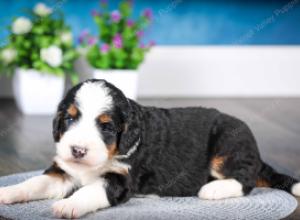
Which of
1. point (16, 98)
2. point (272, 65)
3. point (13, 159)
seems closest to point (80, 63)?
point (16, 98)

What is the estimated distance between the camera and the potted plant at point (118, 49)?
6742mm

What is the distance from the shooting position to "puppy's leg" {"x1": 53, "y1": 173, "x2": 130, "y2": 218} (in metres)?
3.31

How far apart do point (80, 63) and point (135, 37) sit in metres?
0.89

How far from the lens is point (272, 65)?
796 cm

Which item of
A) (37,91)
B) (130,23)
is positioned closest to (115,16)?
(130,23)

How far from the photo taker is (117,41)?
6652mm

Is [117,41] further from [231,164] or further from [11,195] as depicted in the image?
[11,195]

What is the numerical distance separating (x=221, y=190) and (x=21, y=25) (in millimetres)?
3374

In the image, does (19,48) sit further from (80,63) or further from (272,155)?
(272,155)

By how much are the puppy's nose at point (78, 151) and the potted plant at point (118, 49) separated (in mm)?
3452

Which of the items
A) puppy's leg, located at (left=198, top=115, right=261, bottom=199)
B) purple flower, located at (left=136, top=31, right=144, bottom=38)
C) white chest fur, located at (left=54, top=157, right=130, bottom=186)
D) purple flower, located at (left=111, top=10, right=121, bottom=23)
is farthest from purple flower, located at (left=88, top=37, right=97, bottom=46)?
white chest fur, located at (left=54, top=157, right=130, bottom=186)

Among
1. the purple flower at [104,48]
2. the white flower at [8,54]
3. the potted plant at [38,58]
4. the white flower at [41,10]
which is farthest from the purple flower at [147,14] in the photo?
the white flower at [8,54]

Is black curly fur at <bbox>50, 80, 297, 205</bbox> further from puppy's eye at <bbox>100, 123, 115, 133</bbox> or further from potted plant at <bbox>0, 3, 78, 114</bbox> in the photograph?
potted plant at <bbox>0, 3, 78, 114</bbox>

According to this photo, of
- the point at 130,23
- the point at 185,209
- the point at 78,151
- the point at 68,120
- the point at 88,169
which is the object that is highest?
the point at 130,23
